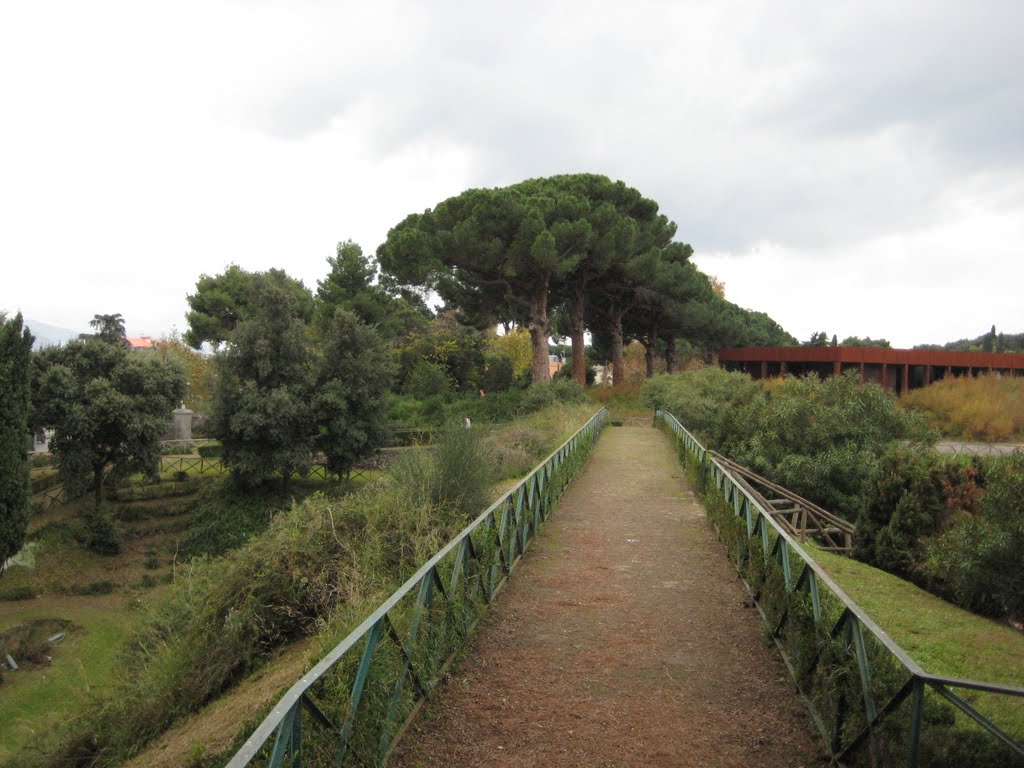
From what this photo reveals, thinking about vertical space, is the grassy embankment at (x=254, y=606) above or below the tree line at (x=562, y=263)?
below

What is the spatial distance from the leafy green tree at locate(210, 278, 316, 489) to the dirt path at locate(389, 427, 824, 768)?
17.7 metres

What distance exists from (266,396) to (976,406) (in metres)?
27.3

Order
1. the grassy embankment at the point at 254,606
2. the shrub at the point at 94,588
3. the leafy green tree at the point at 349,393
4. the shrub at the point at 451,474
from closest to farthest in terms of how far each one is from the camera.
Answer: the grassy embankment at the point at 254,606 → the shrub at the point at 451,474 → the shrub at the point at 94,588 → the leafy green tree at the point at 349,393

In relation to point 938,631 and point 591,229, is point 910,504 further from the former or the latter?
point 591,229

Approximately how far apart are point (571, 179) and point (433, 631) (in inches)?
1349

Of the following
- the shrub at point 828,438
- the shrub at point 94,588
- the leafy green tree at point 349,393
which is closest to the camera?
the shrub at point 828,438

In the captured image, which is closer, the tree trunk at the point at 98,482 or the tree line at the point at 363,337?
the tree line at the point at 363,337

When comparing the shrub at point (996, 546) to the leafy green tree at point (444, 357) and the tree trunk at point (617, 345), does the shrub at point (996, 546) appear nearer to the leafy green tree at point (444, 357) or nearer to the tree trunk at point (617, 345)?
the tree trunk at point (617, 345)

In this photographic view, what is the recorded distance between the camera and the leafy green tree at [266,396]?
24.7 metres

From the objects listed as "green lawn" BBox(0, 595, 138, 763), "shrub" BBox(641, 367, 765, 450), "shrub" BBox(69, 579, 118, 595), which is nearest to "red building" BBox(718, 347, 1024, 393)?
"shrub" BBox(641, 367, 765, 450)

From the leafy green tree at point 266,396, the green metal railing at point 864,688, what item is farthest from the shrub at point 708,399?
the leafy green tree at point 266,396

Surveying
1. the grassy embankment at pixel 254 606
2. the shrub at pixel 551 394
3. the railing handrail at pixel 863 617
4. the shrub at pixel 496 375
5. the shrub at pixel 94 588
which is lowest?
the shrub at pixel 94 588

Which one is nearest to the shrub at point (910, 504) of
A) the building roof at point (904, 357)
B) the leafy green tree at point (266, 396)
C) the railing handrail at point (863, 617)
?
the railing handrail at point (863, 617)

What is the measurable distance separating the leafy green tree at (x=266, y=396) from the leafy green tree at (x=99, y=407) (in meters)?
2.06
